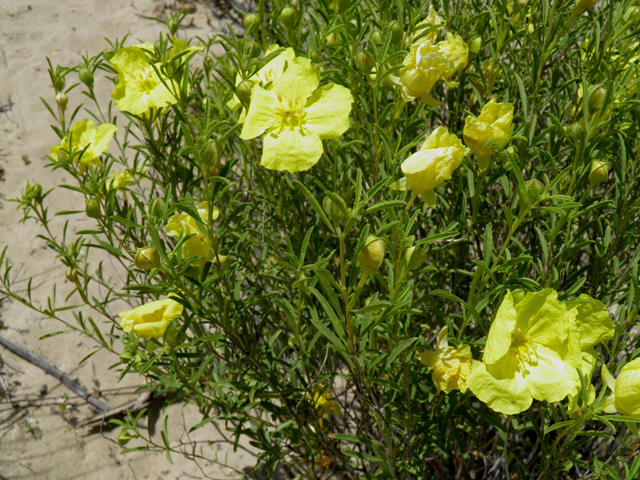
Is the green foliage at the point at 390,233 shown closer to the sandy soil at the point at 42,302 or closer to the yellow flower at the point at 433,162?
the yellow flower at the point at 433,162

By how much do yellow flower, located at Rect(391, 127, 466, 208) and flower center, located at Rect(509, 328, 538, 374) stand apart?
1.33 ft

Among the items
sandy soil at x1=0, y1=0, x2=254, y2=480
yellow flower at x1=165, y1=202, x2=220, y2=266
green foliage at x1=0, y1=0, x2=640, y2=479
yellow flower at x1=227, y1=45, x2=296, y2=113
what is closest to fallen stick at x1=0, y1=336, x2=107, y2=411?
sandy soil at x1=0, y1=0, x2=254, y2=480

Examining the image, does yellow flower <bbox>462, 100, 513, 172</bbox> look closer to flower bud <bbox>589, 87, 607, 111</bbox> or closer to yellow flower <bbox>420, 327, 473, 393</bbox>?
flower bud <bbox>589, 87, 607, 111</bbox>

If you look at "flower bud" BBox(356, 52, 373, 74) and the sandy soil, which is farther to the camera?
the sandy soil

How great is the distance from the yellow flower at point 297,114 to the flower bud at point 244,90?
0.02m

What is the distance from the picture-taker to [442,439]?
1.74 metres

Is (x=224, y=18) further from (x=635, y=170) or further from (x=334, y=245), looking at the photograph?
(x=635, y=170)

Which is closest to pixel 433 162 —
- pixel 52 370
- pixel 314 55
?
pixel 314 55

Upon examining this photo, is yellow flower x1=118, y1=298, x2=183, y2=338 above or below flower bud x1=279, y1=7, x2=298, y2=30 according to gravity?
below

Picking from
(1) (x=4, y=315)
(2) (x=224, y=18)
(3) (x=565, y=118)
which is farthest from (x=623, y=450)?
(2) (x=224, y=18)

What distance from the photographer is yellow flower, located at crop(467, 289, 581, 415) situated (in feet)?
3.85

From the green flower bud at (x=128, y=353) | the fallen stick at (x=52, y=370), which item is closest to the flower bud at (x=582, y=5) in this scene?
the green flower bud at (x=128, y=353)

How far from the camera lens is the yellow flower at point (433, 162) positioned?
1.23m

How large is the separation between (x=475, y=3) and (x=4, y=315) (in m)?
3.36
